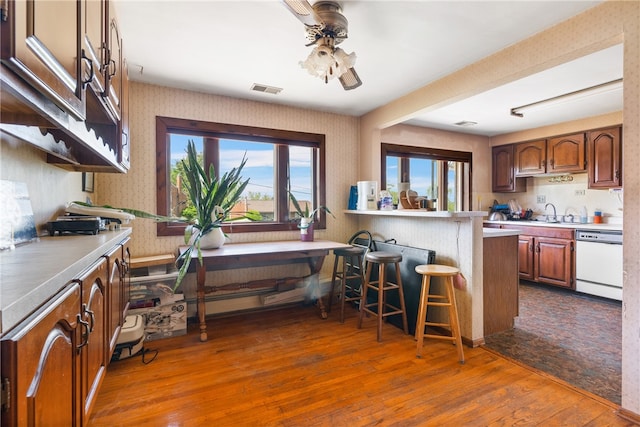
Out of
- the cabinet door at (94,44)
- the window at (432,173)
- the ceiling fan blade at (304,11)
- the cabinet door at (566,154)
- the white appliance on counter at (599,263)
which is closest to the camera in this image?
the cabinet door at (94,44)

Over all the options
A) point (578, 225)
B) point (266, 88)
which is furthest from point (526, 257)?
point (266, 88)

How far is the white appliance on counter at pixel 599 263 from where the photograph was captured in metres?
3.61

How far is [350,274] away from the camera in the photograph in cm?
354

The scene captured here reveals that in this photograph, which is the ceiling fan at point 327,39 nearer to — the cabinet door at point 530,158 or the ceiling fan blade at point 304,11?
the ceiling fan blade at point 304,11

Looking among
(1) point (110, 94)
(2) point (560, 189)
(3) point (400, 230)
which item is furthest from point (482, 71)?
(2) point (560, 189)

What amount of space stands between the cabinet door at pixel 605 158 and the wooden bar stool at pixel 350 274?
3.38m

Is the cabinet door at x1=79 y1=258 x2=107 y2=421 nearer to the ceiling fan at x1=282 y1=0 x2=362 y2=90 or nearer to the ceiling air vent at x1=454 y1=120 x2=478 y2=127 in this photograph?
the ceiling fan at x1=282 y1=0 x2=362 y2=90

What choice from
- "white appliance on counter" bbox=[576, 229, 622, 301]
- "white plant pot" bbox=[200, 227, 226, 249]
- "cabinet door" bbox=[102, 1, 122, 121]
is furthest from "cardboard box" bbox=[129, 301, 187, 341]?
"white appliance on counter" bbox=[576, 229, 622, 301]

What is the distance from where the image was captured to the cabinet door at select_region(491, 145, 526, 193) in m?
5.05

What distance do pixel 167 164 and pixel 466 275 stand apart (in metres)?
2.95

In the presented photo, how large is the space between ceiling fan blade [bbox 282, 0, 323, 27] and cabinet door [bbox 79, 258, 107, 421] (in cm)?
146

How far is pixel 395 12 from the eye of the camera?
1897 millimetres

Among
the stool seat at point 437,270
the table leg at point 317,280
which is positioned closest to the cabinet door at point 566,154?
the stool seat at point 437,270

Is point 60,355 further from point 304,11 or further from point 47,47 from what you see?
point 304,11
